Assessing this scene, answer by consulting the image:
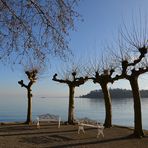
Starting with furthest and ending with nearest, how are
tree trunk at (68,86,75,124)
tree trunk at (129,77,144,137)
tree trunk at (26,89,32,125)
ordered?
tree trunk at (26,89,32,125)
tree trunk at (68,86,75,124)
tree trunk at (129,77,144,137)

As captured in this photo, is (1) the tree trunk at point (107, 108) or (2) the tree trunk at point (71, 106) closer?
(1) the tree trunk at point (107, 108)

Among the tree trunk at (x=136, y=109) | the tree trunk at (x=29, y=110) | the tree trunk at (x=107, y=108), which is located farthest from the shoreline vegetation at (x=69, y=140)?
the tree trunk at (x=29, y=110)

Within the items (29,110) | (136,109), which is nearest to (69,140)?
(136,109)

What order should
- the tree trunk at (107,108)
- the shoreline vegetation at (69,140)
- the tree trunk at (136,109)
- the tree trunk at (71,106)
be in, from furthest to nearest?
the tree trunk at (71,106) → the tree trunk at (107,108) → the tree trunk at (136,109) → the shoreline vegetation at (69,140)

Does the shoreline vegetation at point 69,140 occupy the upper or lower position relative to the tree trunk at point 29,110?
lower

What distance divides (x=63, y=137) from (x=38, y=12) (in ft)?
38.3

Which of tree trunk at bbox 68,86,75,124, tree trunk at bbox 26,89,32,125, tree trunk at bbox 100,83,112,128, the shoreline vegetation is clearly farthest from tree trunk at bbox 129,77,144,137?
tree trunk at bbox 26,89,32,125

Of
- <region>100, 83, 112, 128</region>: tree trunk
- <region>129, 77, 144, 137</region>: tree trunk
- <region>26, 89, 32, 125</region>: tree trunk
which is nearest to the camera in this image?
<region>129, 77, 144, 137</region>: tree trunk

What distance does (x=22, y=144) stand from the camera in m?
16.2

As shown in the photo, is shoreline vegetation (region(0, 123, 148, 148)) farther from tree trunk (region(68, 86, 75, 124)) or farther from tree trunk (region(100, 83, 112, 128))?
tree trunk (region(68, 86, 75, 124))

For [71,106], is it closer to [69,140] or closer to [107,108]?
→ [107,108]

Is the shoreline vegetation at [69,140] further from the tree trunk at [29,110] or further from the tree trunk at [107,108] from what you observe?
the tree trunk at [29,110]

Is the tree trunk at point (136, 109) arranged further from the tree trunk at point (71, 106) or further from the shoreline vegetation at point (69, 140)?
the tree trunk at point (71, 106)

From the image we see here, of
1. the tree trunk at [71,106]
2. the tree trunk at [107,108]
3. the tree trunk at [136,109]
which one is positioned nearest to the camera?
the tree trunk at [136,109]
